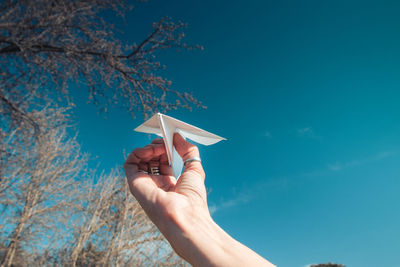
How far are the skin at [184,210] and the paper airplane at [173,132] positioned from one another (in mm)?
55

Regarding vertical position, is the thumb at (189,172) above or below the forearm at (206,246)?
above

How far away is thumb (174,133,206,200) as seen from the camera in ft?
3.95

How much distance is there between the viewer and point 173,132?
148 cm

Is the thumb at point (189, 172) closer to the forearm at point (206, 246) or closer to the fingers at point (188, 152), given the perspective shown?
the fingers at point (188, 152)

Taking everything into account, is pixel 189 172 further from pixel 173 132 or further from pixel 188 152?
pixel 173 132

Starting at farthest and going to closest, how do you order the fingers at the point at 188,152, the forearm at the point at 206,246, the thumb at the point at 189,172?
the fingers at the point at 188,152 < the thumb at the point at 189,172 < the forearm at the point at 206,246

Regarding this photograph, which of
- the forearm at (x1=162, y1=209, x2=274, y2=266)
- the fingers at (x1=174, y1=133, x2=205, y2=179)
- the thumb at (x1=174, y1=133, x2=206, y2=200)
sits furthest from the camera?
the fingers at (x1=174, y1=133, x2=205, y2=179)

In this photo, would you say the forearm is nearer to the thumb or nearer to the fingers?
the thumb

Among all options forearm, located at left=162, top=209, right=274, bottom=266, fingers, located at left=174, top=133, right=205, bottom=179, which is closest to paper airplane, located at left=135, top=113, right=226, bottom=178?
fingers, located at left=174, top=133, right=205, bottom=179

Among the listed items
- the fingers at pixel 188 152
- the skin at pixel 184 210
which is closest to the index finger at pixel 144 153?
the skin at pixel 184 210

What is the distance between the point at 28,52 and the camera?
A: 4285 mm

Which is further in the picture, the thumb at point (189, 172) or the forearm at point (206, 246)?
the thumb at point (189, 172)

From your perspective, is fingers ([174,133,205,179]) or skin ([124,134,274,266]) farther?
fingers ([174,133,205,179])

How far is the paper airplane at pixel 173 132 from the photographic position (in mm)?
1376
